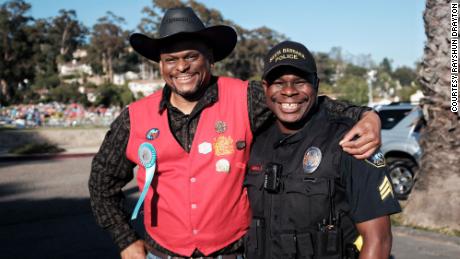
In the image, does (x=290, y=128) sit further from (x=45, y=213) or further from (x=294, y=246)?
(x=45, y=213)

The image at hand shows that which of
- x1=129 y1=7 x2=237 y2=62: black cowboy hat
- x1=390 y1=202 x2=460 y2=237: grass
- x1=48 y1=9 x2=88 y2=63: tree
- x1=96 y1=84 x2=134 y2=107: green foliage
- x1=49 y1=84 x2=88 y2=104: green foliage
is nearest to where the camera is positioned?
x1=129 y1=7 x2=237 y2=62: black cowboy hat

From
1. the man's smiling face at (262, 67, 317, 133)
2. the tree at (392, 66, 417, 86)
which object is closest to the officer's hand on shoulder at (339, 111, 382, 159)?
the man's smiling face at (262, 67, 317, 133)

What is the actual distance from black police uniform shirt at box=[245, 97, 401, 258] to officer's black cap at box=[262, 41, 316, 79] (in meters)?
0.26

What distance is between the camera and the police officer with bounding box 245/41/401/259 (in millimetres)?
2174

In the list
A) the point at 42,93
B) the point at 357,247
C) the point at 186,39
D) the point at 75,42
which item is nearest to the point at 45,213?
the point at 186,39

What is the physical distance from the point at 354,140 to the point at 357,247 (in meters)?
0.45

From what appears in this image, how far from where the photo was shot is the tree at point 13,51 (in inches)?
2206

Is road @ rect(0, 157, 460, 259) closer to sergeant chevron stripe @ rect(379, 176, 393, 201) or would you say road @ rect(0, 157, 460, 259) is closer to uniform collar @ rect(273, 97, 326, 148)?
uniform collar @ rect(273, 97, 326, 148)

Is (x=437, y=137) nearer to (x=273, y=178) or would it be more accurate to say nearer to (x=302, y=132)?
(x=302, y=132)

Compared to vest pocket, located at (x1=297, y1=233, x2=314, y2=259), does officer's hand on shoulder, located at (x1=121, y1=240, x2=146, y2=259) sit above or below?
below

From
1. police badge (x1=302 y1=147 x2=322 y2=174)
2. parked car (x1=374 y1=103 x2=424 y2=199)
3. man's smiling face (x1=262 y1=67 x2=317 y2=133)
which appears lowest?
parked car (x1=374 y1=103 x2=424 y2=199)

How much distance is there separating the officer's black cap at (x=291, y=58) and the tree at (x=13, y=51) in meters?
56.6

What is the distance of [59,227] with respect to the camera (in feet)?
23.4

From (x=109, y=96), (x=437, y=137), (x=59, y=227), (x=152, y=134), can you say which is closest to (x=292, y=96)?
(x=152, y=134)
